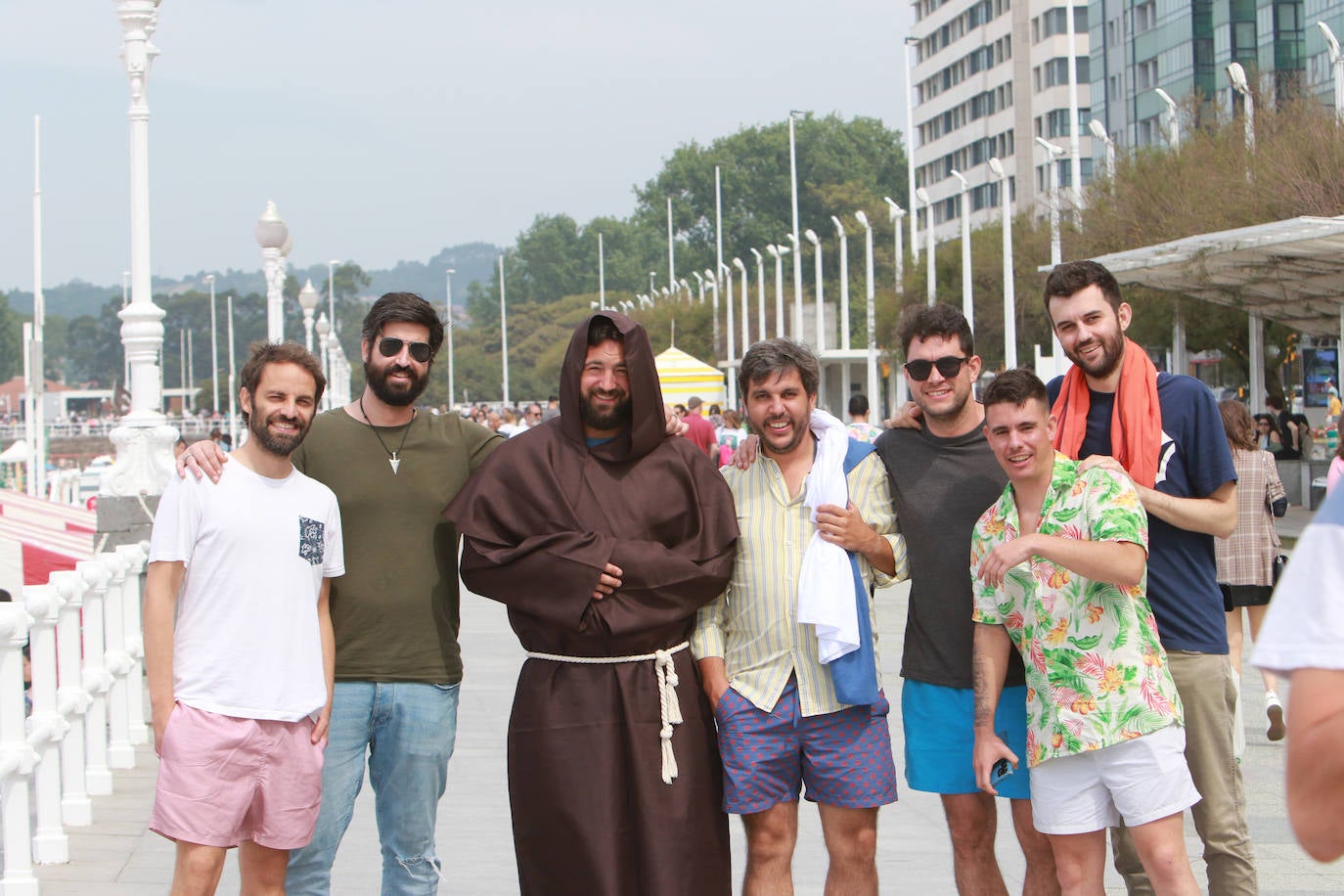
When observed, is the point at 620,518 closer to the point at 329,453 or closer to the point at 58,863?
the point at 329,453

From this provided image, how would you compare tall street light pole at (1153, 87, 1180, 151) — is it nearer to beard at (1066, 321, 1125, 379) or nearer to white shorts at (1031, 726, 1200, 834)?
beard at (1066, 321, 1125, 379)

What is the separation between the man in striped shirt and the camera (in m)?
4.66

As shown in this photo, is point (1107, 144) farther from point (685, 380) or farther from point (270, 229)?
point (270, 229)

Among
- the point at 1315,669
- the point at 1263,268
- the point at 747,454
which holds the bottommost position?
the point at 1315,669

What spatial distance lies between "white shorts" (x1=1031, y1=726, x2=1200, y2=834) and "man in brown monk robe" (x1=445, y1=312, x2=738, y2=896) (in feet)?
3.15

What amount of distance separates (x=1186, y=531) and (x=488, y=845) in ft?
11.1

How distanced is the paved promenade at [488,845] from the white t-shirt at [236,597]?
92cm

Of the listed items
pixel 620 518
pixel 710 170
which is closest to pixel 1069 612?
pixel 620 518

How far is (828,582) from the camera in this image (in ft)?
15.1

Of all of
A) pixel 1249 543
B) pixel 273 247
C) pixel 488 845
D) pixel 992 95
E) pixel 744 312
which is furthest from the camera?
pixel 992 95

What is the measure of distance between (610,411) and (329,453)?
91 cm

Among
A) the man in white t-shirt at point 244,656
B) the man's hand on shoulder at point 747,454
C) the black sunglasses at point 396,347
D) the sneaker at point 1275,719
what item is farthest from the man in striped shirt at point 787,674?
the sneaker at point 1275,719

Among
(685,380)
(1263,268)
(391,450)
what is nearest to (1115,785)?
(391,450)

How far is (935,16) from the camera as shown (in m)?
98.2
